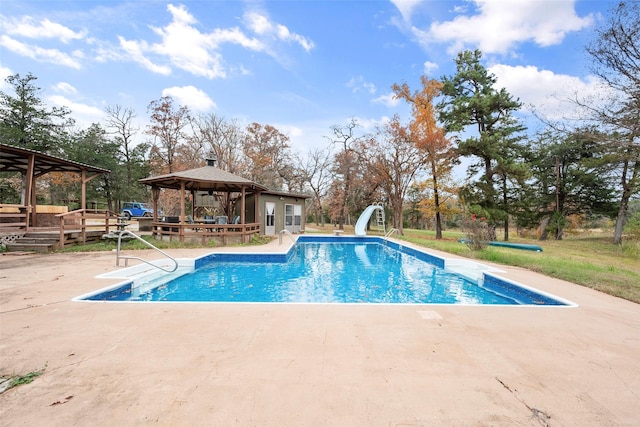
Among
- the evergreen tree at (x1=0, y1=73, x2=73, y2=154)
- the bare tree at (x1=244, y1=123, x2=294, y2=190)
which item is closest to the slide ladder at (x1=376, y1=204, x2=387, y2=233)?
the bare tree at (x1=244, y1=123, x2=294, y2=190)

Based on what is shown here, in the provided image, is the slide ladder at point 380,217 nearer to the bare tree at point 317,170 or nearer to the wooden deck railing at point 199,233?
the bare tree at point 317,170

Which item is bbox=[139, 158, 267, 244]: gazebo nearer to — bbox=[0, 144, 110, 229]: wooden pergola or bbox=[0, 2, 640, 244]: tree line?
bbox=[0, 144, 110, 229]: wooden pergola

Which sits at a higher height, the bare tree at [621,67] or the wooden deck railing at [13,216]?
the bare tree at [621,67]

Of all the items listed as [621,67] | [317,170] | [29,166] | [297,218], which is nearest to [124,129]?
[317,170]

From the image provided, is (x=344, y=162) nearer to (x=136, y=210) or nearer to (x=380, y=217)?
(x=380, y=217)

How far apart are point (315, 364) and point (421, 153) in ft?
56.3

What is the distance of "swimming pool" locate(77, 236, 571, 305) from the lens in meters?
5.28

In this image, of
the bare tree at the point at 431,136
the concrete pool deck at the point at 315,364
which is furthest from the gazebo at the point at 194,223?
the bare tree at the point at 431,136

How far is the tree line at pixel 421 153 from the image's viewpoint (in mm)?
16938

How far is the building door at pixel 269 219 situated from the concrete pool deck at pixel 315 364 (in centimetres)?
1193

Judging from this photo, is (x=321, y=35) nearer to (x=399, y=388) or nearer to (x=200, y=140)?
(x=200, y=140)

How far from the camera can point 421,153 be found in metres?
17.4

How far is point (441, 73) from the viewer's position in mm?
18312

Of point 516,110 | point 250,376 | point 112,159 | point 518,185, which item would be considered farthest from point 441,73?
point 112,159
